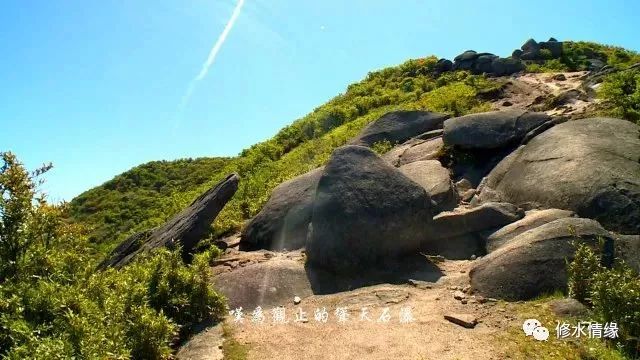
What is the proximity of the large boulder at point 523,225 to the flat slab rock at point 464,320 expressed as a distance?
4111 mm

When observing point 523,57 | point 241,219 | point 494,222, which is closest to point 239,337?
point 494,222

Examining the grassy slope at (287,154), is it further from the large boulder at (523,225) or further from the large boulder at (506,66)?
the large boulder at (523,225)

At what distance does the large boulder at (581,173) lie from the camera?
13.6 meters

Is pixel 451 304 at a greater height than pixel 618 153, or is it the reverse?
pixel 618 153

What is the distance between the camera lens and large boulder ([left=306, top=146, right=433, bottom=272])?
14422 millimetres

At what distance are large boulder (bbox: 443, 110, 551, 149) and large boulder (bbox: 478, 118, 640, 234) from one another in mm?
1041

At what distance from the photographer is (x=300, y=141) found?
38562mm

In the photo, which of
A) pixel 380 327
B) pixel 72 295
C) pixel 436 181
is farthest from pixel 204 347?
pixel 436 181

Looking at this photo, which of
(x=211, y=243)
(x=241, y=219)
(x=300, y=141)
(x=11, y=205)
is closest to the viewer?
(x=11, y=205)

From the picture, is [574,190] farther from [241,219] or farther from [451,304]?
[241,219]

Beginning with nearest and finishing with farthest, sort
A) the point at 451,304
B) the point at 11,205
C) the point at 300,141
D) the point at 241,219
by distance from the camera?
the point at 11,205 → the point at 451,304 → the point at 241,219 → the point at 300,141

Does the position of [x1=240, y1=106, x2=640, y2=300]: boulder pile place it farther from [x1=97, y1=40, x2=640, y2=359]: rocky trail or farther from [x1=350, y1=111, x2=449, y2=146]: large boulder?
[x1=350, y1=111, x2=449, y2=146]: large boulder

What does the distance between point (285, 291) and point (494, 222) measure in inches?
273

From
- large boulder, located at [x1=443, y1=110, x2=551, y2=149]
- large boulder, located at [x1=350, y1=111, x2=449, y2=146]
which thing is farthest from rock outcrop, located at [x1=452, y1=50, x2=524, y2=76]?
large boulder, located at [x1=443, y1=110, x2=551, y2=149]
